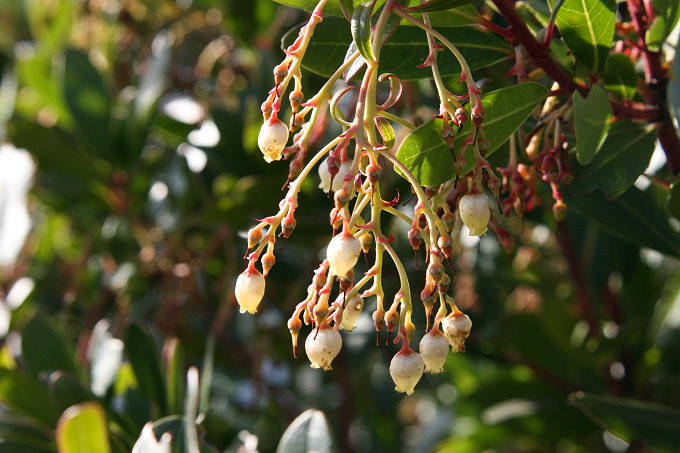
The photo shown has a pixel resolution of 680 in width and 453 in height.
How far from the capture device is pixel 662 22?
1.11m

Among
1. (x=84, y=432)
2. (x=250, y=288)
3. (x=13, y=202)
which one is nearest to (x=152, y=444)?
(x=84, y=432)

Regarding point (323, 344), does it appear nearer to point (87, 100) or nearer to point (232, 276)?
point (232, 276)

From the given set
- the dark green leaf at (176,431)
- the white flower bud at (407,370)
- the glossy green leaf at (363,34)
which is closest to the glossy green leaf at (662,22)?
the glossy green leaf at (363,34)

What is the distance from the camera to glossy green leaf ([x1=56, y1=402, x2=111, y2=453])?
936 millimetres

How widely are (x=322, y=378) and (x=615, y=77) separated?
1.54 m

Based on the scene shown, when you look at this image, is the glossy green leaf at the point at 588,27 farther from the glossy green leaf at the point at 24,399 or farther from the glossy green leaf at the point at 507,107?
the glossy green leaf at the point at 24,399

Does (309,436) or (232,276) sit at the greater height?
(309,436)

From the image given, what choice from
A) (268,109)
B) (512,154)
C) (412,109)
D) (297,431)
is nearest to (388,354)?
(412,109)

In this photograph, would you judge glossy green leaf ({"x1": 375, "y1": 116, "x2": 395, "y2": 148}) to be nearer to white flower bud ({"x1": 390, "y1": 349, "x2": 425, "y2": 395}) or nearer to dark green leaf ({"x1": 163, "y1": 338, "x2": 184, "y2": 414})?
white flower bud ({"x1": 390, "y1": 349, "x2": 425, "y2": 395})

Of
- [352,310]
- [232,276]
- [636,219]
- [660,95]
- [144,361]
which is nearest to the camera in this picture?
[352,310]

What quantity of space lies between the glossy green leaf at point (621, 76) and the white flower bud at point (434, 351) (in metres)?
0.46

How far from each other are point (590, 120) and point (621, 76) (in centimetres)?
16

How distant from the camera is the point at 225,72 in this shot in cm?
237

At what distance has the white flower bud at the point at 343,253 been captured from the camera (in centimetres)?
81
